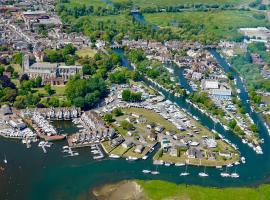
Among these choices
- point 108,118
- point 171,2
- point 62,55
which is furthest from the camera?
point 171,2

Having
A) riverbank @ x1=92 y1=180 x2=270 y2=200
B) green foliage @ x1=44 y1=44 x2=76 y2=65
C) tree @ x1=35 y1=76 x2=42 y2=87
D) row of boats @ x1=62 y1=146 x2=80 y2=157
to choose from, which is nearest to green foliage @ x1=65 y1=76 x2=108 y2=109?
tree @ x1=35 y1=76 x2=42 y2=87

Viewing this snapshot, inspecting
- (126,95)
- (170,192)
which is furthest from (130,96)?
(170,192)

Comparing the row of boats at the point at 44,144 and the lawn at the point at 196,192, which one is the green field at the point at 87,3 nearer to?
A: the row of boats at the point at 44,144

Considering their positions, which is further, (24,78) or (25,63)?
(25,63)

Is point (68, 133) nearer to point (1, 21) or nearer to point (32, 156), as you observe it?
point (32, 156)

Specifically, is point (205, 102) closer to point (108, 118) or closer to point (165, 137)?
point (165, 137)

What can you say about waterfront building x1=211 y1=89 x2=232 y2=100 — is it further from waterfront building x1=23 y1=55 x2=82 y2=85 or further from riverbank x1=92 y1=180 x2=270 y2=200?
riverbank x1=92 y1=180 x2=270 y2=200

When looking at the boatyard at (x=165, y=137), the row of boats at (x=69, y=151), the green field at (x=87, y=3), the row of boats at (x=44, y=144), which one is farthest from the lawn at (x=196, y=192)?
the green field at (x=87, y=3)

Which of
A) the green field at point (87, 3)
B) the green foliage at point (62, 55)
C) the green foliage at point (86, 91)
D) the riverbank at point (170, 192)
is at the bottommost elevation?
the riverbank at point (170, 192)
